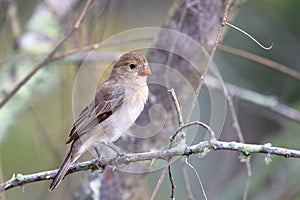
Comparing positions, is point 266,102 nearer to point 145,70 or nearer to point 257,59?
point 257,59

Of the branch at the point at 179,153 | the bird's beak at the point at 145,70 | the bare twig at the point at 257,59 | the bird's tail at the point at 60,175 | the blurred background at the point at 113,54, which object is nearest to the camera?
the branch at the point at 179,153

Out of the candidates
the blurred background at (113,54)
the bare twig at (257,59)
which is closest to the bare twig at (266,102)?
the blurred background at (113,54)

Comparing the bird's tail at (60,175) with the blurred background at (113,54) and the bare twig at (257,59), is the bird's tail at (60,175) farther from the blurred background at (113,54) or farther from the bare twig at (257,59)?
the bare twig at (257,59)

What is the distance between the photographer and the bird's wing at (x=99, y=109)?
3.15 m

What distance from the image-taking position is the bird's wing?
124 inches

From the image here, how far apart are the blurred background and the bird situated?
34 cm

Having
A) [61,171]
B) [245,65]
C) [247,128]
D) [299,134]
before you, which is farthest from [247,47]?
[61,171]

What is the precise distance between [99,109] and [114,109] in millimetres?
98

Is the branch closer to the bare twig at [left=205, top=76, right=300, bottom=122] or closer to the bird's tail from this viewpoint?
the bird's tail

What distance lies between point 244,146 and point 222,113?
57.5 inches

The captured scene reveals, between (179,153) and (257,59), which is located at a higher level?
(257,59)

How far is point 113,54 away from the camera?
14.8 feet

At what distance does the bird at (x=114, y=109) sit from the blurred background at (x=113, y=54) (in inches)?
13.2

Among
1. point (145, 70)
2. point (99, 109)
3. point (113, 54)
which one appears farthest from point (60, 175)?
point (113, 54)
